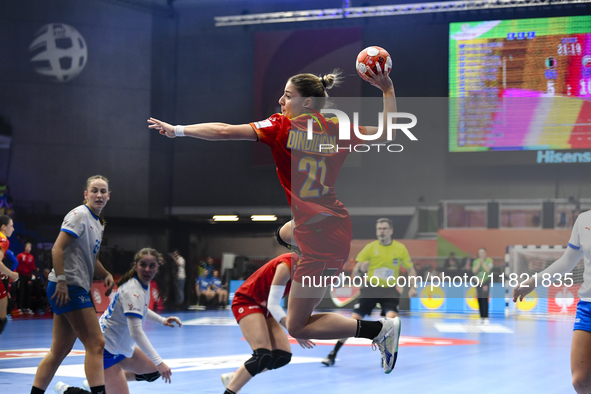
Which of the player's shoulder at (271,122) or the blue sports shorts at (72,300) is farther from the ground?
the player's shoulder at (271,122)

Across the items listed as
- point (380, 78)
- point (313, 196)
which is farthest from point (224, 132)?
point (380, 78)

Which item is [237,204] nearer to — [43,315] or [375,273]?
[43,315]

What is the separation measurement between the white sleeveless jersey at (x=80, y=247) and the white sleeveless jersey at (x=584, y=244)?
3.35m

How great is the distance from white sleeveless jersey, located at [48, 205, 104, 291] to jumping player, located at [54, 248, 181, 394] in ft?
0.97

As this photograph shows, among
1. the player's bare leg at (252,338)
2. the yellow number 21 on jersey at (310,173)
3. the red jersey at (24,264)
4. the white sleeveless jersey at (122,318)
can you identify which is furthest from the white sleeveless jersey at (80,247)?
the red jersey at (24,264)

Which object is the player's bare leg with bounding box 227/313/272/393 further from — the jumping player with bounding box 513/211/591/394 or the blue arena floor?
the jumping player with bounding box 513/211/591/394

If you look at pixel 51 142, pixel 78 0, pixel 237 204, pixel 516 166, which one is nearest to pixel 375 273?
pixel 516 166

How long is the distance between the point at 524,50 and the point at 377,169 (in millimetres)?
4885

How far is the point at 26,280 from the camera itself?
48.5ft

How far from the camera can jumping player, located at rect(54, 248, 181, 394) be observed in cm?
438

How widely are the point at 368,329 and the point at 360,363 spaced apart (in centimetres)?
363

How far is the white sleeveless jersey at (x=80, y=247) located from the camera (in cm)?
431

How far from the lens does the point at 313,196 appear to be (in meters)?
4.15

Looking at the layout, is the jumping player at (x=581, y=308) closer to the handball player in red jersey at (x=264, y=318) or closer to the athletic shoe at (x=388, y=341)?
the athletic shoe at (x=388, y=341)
